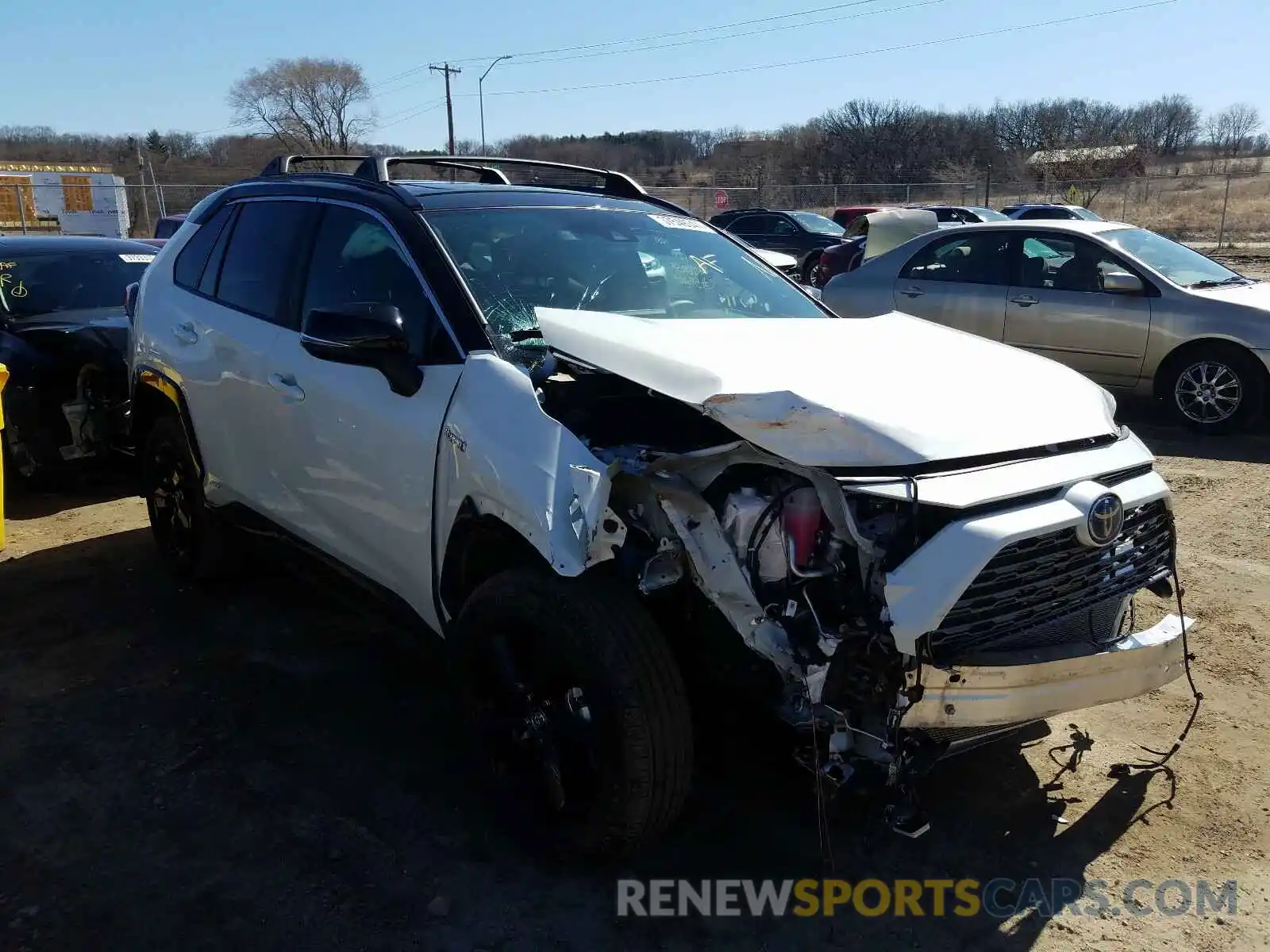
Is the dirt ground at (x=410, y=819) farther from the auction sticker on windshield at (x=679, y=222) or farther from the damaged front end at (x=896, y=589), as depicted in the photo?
the auction sticker on windshield at (x=679, y=222)

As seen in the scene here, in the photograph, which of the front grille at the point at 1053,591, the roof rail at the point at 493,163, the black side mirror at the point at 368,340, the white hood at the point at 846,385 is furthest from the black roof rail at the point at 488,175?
the front grille at the point at 1053,591

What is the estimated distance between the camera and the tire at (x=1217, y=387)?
7574 millimetres

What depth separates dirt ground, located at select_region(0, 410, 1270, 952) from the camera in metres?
2.66

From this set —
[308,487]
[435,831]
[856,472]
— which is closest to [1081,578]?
[856,472]

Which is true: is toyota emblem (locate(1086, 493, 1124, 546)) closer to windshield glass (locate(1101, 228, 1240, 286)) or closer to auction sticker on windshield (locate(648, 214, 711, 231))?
auction sticker on windshield (locate(648, 214, 711, 231))

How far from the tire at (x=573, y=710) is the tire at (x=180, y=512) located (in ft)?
7.35

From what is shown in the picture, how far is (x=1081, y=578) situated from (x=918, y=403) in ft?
2.00

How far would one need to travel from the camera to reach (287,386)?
3.73 metres

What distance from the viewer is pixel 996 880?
2.83 metres

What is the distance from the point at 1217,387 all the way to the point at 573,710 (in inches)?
270

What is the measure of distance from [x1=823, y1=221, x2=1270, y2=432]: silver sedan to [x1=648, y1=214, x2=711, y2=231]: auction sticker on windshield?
5.10m

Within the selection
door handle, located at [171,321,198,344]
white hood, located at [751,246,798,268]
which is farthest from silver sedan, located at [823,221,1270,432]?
door handle, located at [171,321,198,344]

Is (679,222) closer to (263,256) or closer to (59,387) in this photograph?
(263,256)

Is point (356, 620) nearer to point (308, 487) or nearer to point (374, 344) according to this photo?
point (308, 487)
